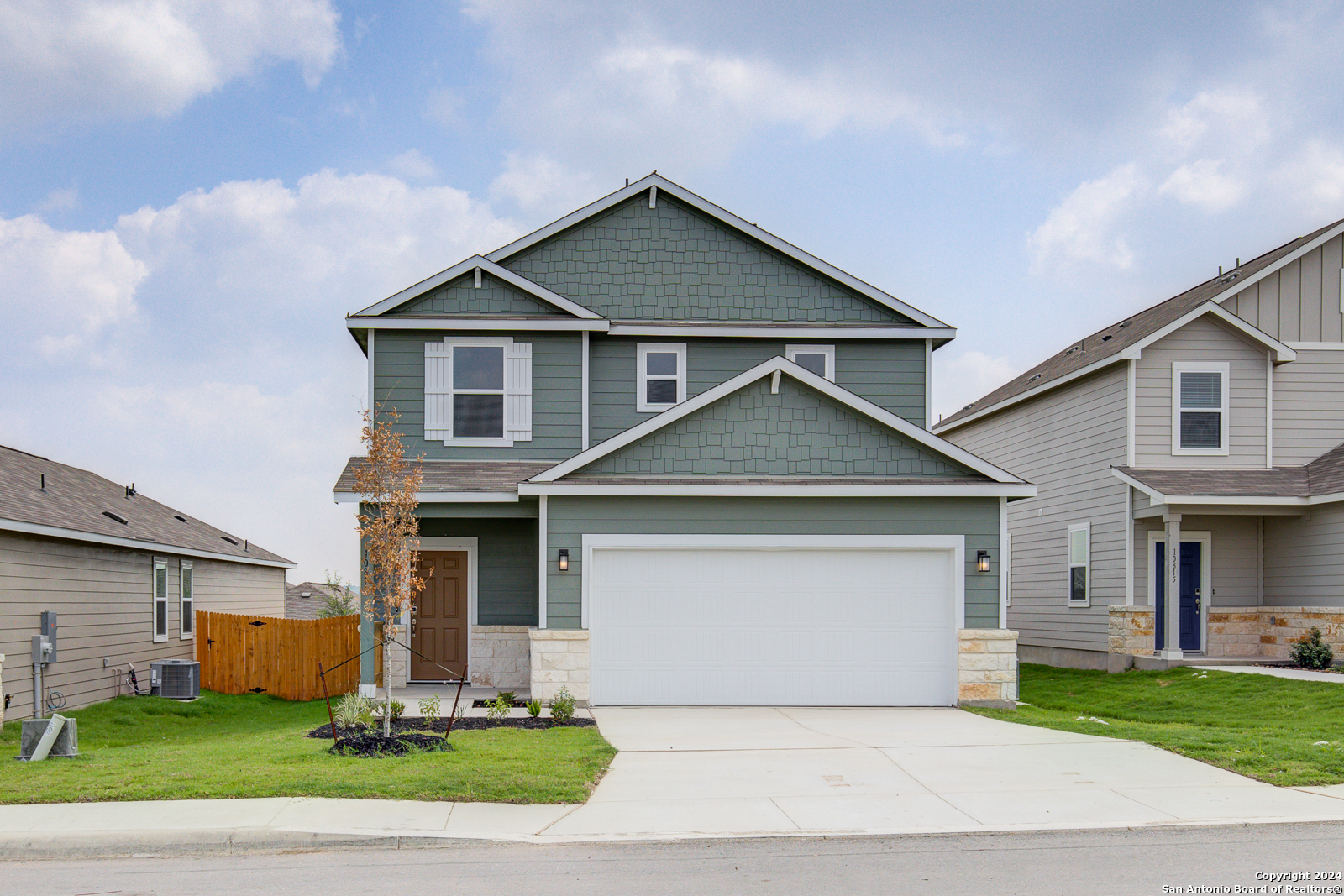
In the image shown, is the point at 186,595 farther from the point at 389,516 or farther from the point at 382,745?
the point at 382,745

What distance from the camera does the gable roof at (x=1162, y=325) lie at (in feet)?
63.1

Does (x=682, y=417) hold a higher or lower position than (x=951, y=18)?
lower

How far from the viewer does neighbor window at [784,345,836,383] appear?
1862cm

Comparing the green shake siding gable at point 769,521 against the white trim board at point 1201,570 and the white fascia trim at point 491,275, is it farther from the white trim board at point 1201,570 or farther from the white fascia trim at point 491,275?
the white trim board at point 1201,570

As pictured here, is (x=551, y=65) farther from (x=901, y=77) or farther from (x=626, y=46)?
(x=901, y=77)

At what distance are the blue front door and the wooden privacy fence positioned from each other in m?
14.2

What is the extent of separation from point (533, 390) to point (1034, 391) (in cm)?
1127

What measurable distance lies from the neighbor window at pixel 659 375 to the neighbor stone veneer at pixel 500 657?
4.30 metres

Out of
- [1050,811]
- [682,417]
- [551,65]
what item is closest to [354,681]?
[682,417]

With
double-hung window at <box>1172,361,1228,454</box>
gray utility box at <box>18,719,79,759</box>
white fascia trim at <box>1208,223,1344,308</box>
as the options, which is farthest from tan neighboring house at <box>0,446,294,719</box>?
white fascia trim at <box>1208,223,1344,308</box>

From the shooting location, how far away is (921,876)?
A: 22.4 feet

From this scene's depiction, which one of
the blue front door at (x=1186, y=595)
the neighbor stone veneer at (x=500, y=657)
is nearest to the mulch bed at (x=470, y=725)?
the neighbor stone veneer at (x=500, y=657)

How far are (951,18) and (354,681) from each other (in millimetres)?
14758

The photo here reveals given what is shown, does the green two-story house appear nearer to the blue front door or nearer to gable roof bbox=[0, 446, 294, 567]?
gable roof bbox=[0, 446, 294, 567]
